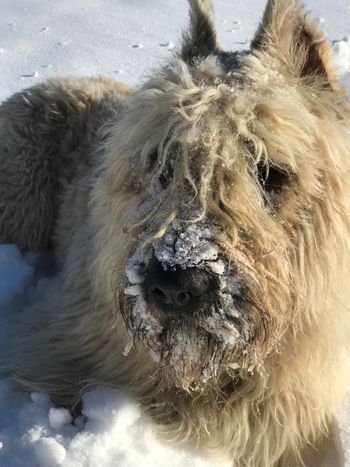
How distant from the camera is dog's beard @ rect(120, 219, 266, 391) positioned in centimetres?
220

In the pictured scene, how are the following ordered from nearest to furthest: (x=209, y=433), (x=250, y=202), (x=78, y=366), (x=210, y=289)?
(x=210, y=289)
(x=250, y=202)
(x=209, y=433)
(x=78, y=366)

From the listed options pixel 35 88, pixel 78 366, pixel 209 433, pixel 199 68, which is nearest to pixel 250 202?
pixel 199 68

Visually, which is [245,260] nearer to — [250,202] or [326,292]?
[250,202]

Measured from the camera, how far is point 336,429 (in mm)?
2875

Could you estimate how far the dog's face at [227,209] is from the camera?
2244 mm

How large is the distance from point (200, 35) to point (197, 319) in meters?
1.51

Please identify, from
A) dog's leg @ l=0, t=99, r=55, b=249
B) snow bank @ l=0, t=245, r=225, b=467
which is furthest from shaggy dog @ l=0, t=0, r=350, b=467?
dog's leg @ l=0, t=99, r=55, b=249

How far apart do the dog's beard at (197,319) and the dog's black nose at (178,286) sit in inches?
1.1

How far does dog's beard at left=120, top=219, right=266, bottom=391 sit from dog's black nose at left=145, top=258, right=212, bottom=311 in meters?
0.03

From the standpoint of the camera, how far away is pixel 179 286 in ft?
6.99

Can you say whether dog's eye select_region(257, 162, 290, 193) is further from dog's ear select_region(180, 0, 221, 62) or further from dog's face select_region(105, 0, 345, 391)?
dog's ear select_region(180, 0, 221, 62)

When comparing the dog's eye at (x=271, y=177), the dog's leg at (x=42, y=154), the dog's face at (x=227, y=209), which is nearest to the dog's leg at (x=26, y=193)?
the dog's leg at (x=42, y=154)

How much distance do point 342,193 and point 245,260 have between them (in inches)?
22.4

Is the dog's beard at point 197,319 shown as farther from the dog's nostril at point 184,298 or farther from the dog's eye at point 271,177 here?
the dog's eye at point 271,177
